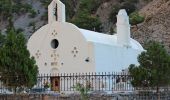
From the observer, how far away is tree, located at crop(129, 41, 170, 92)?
20406mm

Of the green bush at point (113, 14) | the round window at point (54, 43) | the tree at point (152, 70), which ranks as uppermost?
the green bush at point (113, 14)

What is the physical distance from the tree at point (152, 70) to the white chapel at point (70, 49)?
6.35m

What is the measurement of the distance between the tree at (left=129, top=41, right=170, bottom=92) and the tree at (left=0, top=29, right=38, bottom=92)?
4926 millimetres

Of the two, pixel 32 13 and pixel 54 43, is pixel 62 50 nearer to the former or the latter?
pixel 54 43

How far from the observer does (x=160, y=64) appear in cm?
2089

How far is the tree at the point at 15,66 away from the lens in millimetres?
20359

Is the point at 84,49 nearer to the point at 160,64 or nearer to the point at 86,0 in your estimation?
the point at 160,64

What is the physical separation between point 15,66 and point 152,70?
21.3 ft

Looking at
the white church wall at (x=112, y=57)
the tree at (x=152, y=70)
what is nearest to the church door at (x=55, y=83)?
the white church wall at (x=112, y=57)

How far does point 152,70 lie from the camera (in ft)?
67.4

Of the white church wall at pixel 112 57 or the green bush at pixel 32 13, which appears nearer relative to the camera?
the white church wall at pixel 112 57

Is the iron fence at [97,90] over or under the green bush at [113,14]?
under

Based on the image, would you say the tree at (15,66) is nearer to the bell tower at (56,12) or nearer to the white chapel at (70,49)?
the white chapel at (70,49)

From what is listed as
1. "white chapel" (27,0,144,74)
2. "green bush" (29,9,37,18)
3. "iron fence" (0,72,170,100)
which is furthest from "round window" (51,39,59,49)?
"green bush" (29,9,37,18)
